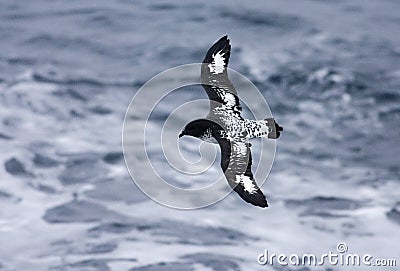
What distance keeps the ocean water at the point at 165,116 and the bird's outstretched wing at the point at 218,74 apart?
23.0 feet

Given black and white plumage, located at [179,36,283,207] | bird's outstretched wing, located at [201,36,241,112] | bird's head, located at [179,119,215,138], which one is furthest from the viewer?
bird's outstretched wing, located at [201,36,241,112]

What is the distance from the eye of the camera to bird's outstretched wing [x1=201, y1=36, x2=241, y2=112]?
10.1 meters

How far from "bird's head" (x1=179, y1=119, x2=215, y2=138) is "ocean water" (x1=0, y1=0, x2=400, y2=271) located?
25.3 feet

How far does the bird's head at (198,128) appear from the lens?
917 centimetres

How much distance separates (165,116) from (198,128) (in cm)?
1234

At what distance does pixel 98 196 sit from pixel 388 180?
6.56 m

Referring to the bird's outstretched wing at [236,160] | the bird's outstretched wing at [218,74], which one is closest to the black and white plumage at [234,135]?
the bird's outstretched wing at [236,160]

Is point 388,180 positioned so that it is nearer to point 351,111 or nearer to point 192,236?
point 351,111

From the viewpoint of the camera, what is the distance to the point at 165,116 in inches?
849

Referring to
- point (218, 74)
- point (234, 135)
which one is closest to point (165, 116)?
point (218, 74)

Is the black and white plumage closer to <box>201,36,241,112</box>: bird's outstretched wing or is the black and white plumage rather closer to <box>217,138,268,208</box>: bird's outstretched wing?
<box>217,138,268,208</box>: bird's outstretched wing

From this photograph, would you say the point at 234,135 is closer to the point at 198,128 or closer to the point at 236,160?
the point at 236,160

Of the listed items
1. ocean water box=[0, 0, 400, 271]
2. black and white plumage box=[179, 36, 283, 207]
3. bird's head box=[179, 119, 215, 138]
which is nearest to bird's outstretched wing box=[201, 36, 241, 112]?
black and white plumage box=[179, 36, 283, 207]

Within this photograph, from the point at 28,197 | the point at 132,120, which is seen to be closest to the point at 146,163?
the point at 132,120
